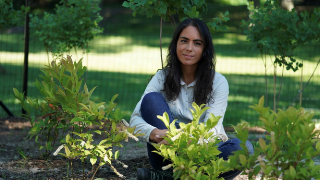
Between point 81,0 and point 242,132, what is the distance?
3.44 metres

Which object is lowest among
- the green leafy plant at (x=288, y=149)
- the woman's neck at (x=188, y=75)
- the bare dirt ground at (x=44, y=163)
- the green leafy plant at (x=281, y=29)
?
the bare dirt ground at (x=44, y=163)

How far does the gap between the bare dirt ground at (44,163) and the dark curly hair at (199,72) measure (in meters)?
0.76

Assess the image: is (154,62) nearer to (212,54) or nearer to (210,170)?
(212,54)

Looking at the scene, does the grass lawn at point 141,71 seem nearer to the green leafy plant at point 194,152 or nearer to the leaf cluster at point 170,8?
the leaf cluster at point 170,8

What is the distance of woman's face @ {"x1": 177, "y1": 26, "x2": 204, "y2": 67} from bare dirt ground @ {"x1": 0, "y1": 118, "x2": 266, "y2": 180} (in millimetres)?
1006

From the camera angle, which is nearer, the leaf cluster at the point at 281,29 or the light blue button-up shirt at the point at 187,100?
the light blue button-up shirt at the point at 187,100

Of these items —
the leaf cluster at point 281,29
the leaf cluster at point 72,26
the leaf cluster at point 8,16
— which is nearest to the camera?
the leaf cluster at point 281,29

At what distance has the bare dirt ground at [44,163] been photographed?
3.11 m

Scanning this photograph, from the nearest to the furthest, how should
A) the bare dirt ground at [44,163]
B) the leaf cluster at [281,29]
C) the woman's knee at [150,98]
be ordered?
the woman's knee at [150,98]
the bare dirt ground at [44,163]
the leaf cluster at [281,29]

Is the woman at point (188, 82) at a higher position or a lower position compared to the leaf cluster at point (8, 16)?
lower

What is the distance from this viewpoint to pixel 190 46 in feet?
9.81

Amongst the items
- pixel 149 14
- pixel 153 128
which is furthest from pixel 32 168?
pixel 149 14

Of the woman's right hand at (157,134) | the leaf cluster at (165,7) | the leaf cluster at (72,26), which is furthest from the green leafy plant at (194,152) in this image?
the leaf cluster at (72,26)

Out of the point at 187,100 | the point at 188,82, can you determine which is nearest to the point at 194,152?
the point at 187,100
